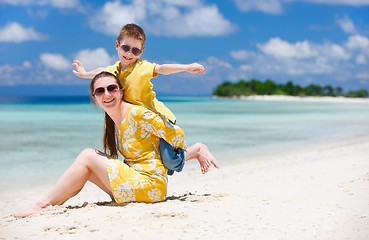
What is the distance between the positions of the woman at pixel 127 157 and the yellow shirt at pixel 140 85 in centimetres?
9

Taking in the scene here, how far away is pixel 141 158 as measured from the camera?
351 cm

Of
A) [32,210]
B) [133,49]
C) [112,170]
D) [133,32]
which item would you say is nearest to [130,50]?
[133,49]

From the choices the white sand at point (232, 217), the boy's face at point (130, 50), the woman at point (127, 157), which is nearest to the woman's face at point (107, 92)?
the woman at point (127, 157)

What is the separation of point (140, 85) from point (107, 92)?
1.01 ft

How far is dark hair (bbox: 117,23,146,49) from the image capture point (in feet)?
11.5

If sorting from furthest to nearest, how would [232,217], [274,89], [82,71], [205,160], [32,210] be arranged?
[274,89] → [82,71] → [205,160] → [32,210] → [232,217]

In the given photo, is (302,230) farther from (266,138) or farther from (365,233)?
(266,138)

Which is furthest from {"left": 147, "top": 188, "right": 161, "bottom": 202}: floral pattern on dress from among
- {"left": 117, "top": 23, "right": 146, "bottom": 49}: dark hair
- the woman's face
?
{"left": 117, "top": 23, "right": 146, "bottom": 49}: dark hair

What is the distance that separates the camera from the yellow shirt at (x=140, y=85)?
338cm

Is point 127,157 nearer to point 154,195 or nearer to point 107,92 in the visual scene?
point 154,195

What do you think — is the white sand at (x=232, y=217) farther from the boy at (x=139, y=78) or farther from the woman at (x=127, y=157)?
the boy at (x=139, y=78)

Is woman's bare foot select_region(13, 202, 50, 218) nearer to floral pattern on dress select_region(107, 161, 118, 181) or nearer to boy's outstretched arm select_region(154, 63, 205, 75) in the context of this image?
floral pattern on dress select_region(107, 161, 118, 181)

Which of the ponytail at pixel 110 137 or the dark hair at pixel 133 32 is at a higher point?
the dark hair at pixel 133 32

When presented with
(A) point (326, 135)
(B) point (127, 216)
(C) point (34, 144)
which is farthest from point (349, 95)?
(B) point (127, 216)
